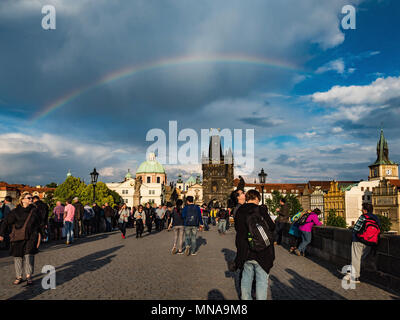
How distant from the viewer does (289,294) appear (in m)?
7.38

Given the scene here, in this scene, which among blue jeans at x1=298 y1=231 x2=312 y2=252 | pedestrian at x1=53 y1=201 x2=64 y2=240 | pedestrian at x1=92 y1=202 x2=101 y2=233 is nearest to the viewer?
blue jeans at x1=298 y1=231 x2=312 y2=252

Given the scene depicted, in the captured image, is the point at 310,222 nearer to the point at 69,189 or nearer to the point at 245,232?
the point at 245,232

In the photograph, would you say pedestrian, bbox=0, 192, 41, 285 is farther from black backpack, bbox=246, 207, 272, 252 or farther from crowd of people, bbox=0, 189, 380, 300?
black backpack, bbox=246, 207, 272, 252

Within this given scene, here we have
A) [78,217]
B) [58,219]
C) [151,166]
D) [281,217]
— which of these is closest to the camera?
[281,217]

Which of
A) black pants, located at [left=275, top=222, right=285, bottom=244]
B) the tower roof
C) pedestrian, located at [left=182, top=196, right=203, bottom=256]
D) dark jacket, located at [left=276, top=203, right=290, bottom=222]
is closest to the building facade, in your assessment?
the tower roof

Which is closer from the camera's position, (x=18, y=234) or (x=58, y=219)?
(x=18, y=234)

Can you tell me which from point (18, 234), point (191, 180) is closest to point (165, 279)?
point (18, 234)

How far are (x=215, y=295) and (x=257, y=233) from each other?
232 centimetres

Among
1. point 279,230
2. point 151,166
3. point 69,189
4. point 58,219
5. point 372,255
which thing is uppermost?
point 151,166

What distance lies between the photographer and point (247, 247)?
5.46 metres

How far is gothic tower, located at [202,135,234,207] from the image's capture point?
13238cm

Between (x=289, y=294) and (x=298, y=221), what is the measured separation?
256 inches
